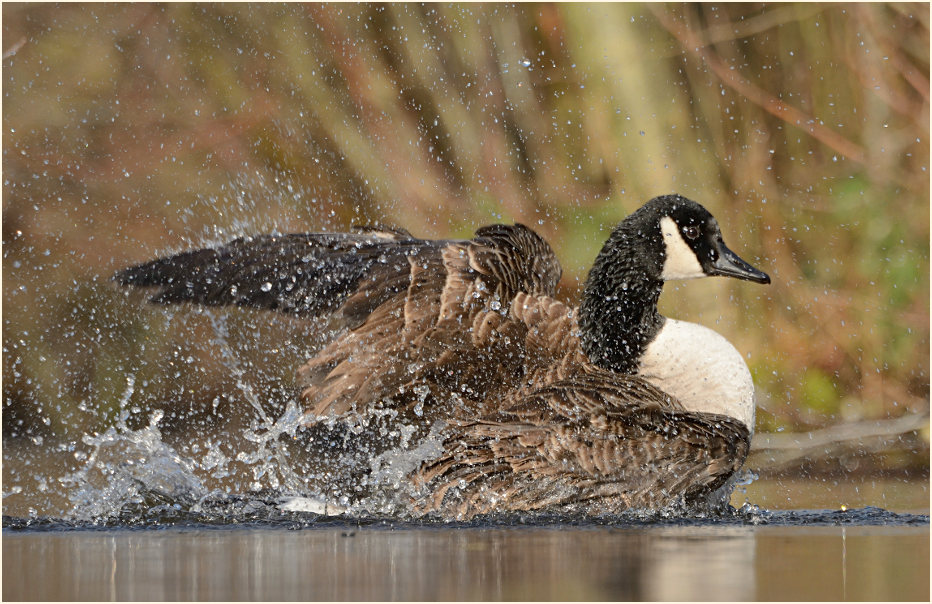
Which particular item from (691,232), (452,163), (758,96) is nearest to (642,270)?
(691,232)

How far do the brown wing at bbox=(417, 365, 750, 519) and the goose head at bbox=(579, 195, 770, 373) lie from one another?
0.46 m

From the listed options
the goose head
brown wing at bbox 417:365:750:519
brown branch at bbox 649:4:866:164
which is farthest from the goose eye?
brown branch at bbox 649:4:866:164

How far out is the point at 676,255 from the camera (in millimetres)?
5582

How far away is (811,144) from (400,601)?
17.8 feet

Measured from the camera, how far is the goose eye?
5551 mm

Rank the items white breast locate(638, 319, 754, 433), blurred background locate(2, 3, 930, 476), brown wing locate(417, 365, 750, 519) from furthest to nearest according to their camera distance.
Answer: blurred background locate(2, 3, 930, 476) → white breast locate(638, 319, 754, 433) → brown wing locate(417, 365, 750, 519)

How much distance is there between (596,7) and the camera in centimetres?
765

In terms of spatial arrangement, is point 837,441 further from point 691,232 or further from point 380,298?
point 380,298

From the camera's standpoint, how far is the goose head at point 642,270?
5.52m

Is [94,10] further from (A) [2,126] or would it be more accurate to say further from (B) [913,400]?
(B) [913,400]

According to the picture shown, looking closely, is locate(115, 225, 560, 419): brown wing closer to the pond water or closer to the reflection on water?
the pond water

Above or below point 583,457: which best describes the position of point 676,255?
above

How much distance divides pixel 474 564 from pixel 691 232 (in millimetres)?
2399

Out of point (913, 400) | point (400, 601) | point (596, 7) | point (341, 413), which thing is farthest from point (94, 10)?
point (400, 601)
